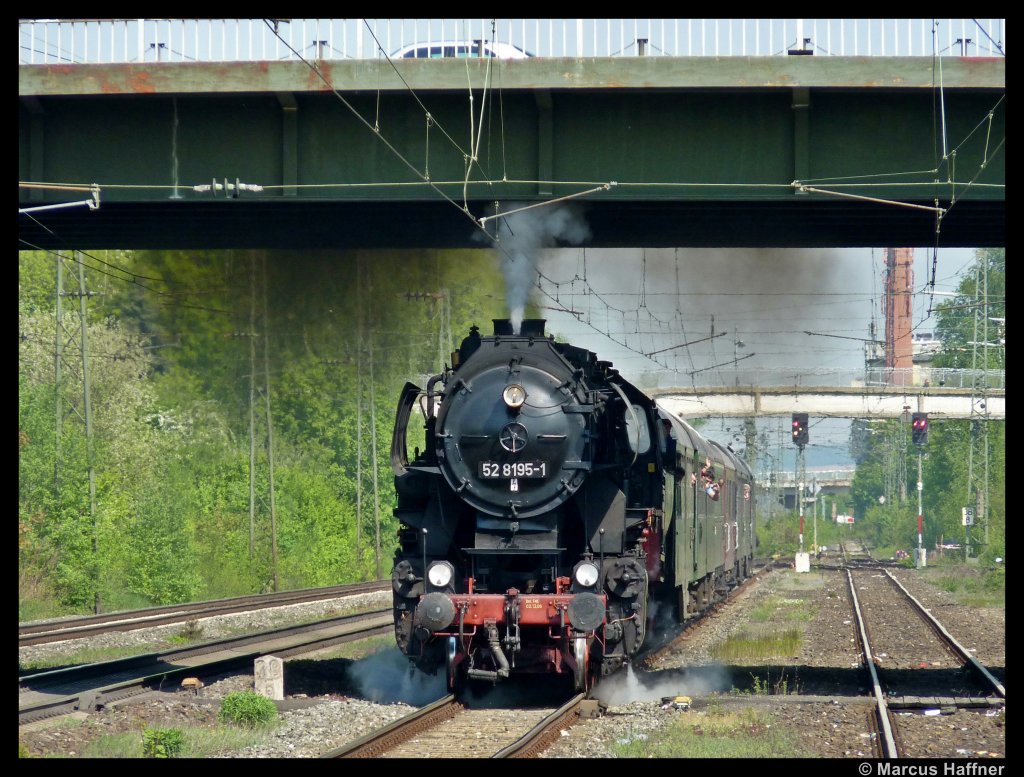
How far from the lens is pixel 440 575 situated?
1267 cm

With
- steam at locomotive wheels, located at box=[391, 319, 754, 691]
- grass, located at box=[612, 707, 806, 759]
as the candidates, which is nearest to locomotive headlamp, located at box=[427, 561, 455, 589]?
steam at locomotive wheels, located at box=[391, 319, 754, 691]

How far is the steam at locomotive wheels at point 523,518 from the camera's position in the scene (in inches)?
488

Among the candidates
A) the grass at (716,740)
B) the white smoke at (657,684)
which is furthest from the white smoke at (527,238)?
the grass at (716,740)

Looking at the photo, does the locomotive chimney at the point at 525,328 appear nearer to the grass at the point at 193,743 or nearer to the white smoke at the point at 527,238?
the white smoke at the point at 527,238

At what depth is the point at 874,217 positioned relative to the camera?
566 inches

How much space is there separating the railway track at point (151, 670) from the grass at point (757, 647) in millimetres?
6152

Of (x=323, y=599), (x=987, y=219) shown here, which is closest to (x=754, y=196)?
(x=987, y=219)

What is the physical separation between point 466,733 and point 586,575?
88.9 inches

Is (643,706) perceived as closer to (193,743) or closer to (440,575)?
(440,575)

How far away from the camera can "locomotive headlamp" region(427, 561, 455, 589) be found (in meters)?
12.6

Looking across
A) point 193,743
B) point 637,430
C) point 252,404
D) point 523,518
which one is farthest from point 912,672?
point 252,404

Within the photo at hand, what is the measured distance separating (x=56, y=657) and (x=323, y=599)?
36.6 ft

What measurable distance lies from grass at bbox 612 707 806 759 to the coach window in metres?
3.03

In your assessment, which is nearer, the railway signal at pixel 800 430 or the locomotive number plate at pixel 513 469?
the locomotive number plate at pixel 513 469
